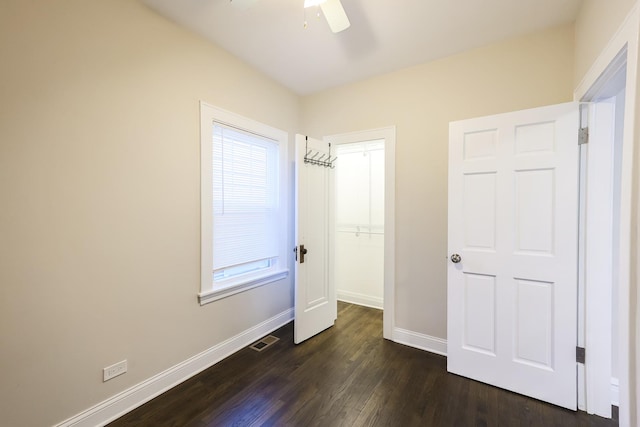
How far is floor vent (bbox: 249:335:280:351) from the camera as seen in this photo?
262cm

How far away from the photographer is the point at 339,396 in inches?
77.0

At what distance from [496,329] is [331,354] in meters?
1.37

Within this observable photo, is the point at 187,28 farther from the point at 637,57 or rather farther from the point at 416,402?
the point at 416,402

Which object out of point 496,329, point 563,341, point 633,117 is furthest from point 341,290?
A: point 633,117

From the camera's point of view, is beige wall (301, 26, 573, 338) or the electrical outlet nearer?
the electrical outlet

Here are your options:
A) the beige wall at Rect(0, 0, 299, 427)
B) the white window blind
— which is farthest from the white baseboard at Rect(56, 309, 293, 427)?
the white window blind

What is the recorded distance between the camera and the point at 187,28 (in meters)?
2.10

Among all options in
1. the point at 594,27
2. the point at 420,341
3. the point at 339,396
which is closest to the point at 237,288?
the point at 339,396

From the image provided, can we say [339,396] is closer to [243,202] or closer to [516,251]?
[516,251]

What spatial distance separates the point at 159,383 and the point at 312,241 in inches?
66.0

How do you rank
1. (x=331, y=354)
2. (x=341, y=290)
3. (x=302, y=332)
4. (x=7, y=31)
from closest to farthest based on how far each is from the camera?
1. (x=7, y=31)
2. (x=331, y=354)
3. (x=302, y=332)
4. (x=341, y=290)

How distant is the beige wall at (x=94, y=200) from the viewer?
1.38 meters

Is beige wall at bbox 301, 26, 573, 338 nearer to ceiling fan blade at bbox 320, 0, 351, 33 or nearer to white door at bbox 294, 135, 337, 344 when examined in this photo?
white door at bbox 294, 135, 337, 344

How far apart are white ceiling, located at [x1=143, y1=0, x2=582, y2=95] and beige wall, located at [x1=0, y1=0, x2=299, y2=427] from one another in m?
0.27
